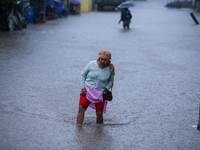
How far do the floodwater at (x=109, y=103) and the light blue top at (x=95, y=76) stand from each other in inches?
25.7

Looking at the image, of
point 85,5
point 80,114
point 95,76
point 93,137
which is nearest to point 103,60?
point 95,76

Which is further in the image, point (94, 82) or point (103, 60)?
point (94, 82)

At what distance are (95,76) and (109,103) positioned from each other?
62.6 inches

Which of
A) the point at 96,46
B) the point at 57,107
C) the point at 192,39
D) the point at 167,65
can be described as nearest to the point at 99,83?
the point at 57,107

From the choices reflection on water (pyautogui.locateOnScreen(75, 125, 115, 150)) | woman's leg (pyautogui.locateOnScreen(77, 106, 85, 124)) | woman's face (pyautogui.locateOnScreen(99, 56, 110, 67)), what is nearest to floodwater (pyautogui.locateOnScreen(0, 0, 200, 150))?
reflection on water (pyautogui.locateOnScreen(75, 125, 115, 150))

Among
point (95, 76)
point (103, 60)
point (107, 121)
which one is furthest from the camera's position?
point (107, 121)

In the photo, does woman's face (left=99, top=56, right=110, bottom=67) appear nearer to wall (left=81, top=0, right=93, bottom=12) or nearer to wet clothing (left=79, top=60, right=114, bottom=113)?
wet clothing (left=79, top=60, right=114, bottom=113)

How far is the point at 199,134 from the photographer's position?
4.63 meters

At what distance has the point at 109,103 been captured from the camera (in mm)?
6172

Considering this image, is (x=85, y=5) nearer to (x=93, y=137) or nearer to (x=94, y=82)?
(x=94, y=82)

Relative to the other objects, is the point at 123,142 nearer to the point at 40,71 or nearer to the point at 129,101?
the point at 129,101

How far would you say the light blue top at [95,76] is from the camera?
4.67 m

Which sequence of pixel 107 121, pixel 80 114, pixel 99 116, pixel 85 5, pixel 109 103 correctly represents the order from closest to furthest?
pixel 80 114, pixel 99 116, pixel 107 121, pixel 109 103, pixel 85 5

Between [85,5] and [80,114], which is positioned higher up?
[85,5]
